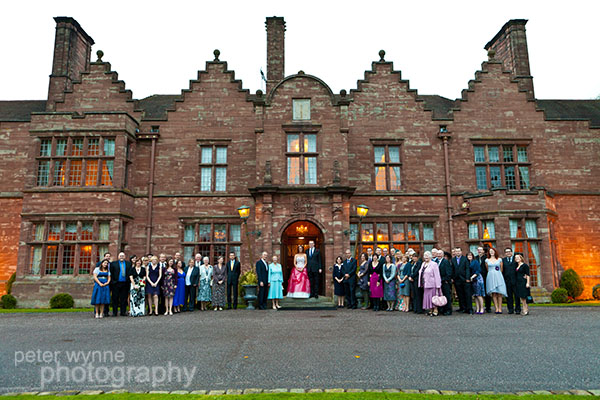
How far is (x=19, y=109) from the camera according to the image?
2308 cm

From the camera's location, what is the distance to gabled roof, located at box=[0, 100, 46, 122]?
2153 cm

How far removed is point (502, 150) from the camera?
20.2 meters

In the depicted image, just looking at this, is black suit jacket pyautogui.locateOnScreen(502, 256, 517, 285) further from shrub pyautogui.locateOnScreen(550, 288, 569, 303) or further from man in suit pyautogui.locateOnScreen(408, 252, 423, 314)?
shrub pyautogui.locateOnScreen(550, 288, 569, 303)

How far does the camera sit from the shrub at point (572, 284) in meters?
17.9

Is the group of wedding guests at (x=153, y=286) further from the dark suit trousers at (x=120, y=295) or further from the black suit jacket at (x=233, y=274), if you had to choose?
the black suit jacket at (x=233, y=274)

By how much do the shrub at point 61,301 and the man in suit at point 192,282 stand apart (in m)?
5.67

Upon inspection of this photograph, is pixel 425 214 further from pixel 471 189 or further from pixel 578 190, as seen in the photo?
pixel 578 190

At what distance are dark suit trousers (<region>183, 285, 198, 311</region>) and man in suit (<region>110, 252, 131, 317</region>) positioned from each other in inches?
81.2

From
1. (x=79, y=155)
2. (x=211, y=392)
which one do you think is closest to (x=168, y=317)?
(x=211, y=392)

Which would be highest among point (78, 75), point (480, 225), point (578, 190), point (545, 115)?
point (78, 75)

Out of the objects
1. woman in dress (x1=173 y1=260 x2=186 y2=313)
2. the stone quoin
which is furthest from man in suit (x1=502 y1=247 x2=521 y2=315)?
woman in dress (x1=173 y1=260 x2=186 y2=313)

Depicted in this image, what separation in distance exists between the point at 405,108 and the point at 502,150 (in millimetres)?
5350

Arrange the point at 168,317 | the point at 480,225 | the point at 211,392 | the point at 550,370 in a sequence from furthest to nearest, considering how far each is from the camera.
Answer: the point at 480,225, the point at 168,317, the point at 550,370, the point at 211,392

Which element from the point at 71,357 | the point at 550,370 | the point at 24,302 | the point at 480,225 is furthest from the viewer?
the point at 480,225
